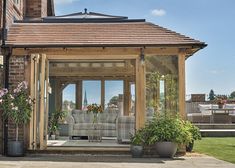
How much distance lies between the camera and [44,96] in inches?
486

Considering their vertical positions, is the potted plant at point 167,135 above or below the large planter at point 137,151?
above

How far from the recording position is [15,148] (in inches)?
458

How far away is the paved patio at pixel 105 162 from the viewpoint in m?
9.88

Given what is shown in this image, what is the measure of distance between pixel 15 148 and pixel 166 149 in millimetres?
3708

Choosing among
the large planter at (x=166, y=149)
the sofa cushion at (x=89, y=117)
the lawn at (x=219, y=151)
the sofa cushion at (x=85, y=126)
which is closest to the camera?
the large planter at (x=166, y=149)

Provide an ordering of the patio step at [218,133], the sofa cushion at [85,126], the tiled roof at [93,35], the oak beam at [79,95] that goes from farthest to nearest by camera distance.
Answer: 1. the patio step at [218,133]
2. the oak beam at [79,95]
3. the sofa cushion at [85,126]
4. the tiled roof at [93,35]

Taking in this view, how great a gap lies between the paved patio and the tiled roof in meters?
2.86

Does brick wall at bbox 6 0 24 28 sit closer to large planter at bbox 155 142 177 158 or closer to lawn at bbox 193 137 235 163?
large planter at bbox 155 142 177 158

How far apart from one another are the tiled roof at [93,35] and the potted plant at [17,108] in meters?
1.25

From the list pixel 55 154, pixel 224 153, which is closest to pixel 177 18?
pixel 224 153

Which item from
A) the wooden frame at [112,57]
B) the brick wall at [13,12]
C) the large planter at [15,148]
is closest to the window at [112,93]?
the brick wall at [13,12]

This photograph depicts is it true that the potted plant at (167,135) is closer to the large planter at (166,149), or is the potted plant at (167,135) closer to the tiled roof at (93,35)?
the large planter at (166,149)

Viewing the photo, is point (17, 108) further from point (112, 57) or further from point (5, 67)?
point (112, 57)

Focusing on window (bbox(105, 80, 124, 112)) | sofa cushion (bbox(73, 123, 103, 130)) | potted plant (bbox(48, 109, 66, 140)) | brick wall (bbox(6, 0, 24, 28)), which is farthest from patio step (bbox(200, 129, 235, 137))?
brick wall (bbox(6, 0, 24, 28))
